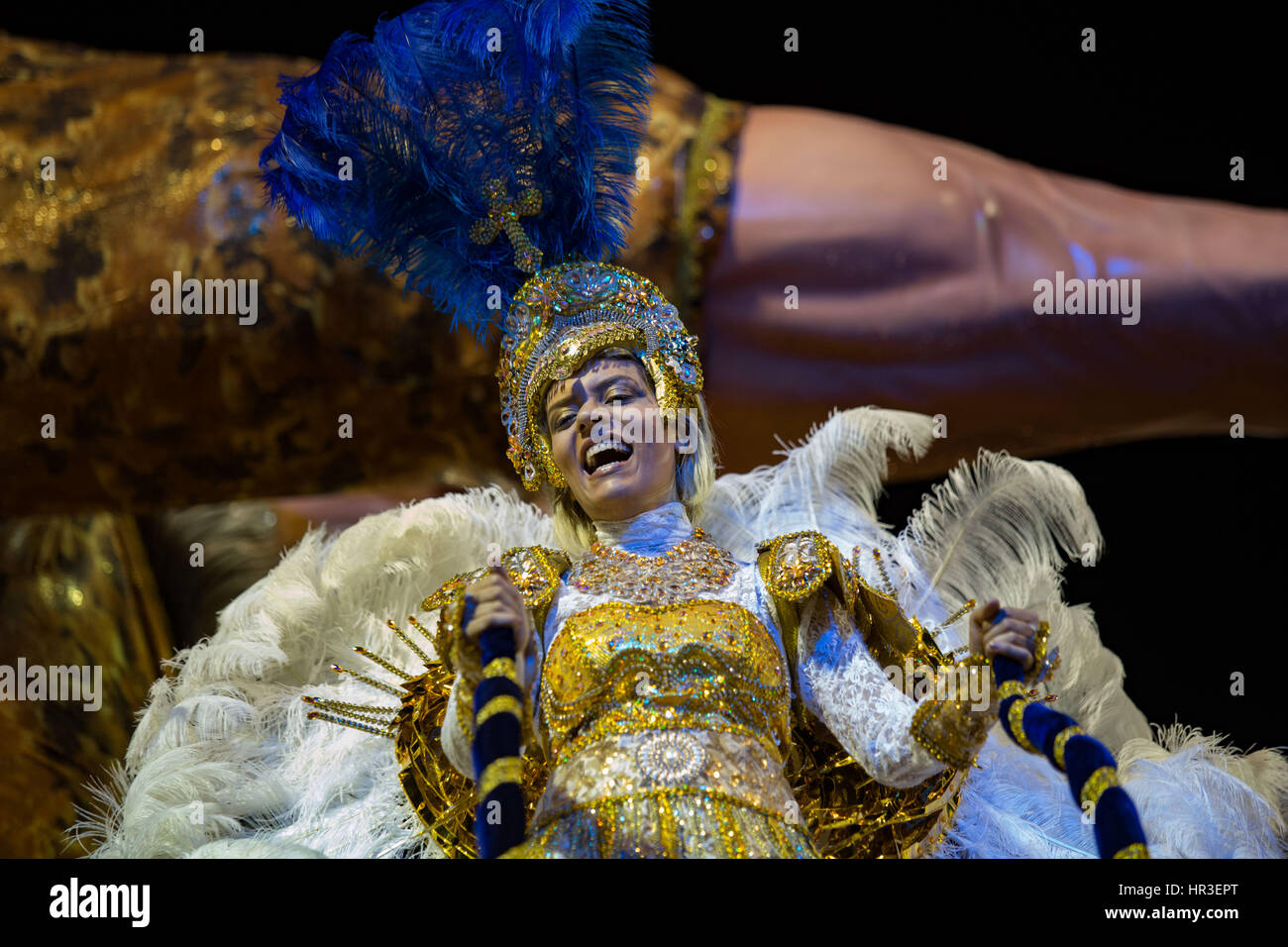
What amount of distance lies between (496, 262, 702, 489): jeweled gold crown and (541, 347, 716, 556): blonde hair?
2.3 inches

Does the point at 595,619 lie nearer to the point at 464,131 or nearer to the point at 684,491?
the point at 684,491

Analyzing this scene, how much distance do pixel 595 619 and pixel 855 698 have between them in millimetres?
368

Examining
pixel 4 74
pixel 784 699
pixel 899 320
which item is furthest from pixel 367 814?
pixel 4 74

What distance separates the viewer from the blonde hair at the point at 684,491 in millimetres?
2271

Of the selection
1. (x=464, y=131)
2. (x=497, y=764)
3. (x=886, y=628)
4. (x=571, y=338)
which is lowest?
(x=497, y=764)

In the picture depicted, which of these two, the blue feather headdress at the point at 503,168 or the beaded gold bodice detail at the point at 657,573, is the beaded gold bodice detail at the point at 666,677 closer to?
the beaded gold bodice detail at the point at 657,573

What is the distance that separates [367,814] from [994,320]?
5.10ft

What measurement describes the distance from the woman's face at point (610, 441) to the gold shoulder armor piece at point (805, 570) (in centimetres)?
22

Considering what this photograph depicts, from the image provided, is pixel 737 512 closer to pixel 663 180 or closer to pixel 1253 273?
pixel 663 180

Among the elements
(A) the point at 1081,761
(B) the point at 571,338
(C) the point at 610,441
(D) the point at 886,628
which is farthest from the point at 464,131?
(A) the point at 1081,761

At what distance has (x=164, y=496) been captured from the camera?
10.9ft

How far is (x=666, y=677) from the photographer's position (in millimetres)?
1909

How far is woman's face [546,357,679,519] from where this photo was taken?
2107 millimetres

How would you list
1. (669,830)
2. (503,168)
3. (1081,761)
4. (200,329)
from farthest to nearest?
1. (200,329)
2. (503,168)
3. (669,830)
4. (1081,761)
